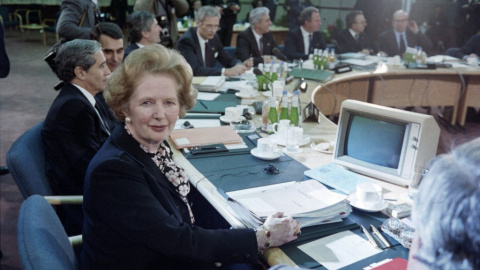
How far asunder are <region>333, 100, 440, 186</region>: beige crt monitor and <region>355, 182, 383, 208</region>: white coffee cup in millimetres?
250

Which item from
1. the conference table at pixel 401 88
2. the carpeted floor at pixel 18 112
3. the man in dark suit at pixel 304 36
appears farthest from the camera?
the man in dark suit at pixel 304 36

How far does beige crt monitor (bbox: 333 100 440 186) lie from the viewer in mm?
1787

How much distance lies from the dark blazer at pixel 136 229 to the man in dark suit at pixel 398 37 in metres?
5.10

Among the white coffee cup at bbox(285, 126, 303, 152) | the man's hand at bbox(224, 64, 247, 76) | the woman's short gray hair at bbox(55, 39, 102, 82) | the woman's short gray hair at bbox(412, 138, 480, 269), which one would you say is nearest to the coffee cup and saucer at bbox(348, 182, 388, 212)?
the white coffee cup at bbox(285, 126, 303, 152)

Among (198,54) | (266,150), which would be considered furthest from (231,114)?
(198,54)

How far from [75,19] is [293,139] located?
217cm

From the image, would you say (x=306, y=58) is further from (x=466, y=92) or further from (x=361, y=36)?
(x=466, y=92)

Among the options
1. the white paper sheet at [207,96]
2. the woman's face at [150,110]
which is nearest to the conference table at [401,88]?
the white paper sheet at [207,96]

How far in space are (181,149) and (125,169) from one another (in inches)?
→ 35.0

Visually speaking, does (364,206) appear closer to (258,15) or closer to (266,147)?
(266,147)

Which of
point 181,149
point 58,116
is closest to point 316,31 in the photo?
point 181,149

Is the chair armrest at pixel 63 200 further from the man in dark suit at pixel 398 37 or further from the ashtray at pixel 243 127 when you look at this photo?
the man in dark suit at pixel 398 37

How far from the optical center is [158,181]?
4.77 ft

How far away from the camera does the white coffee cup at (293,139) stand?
2.24 m
